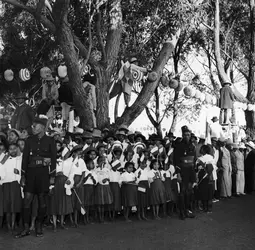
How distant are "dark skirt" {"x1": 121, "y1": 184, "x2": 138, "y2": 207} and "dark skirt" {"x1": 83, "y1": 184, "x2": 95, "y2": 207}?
72 cm

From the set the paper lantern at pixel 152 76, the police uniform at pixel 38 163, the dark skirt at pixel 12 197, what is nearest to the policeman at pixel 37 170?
the police uniform at pixel 38 163

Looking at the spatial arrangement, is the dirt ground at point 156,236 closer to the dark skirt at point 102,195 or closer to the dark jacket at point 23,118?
the dark skirt at point 102,195

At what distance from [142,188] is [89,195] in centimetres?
126

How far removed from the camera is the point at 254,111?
781 inches

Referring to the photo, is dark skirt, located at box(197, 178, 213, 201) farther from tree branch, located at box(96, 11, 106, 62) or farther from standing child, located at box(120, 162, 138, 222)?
tree branch, located at box(96, 11, 106, 62)

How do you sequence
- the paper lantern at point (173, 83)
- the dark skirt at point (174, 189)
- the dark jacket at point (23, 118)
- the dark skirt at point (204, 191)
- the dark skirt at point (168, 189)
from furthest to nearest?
1. the paper lantern at point (173, 83)
2. the dark jacket at point (23, 118)
3. the dark skirt at point (204, 191)
4. the dark skirt at point (174, 189)
5. the dark skirt at point (168, 189)

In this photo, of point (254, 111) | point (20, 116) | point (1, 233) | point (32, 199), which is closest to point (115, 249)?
point (32, 199)

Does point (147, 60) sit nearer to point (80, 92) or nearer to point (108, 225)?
point (80, 92)

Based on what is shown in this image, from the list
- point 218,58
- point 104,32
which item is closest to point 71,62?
point 104,32

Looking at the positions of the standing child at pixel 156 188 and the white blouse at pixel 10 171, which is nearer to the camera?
the white blouse at pixel 10 171

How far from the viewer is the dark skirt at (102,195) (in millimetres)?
9516

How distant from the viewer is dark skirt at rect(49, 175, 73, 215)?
8844 mm

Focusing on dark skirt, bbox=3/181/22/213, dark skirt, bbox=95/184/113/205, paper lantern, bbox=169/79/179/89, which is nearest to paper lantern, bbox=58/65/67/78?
paper lantern, bbox=169/79/179/89

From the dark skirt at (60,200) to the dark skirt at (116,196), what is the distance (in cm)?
117
